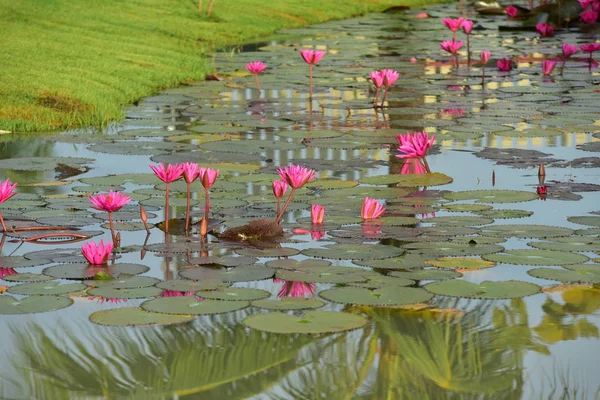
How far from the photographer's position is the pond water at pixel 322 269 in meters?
2.68

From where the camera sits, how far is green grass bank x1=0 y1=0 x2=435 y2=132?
23.8ft

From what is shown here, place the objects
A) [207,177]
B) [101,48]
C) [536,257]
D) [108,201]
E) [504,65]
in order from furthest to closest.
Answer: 1. [504,65]
2. [101,48]
3. [207,177]
4. [108,201]
5. [536,257]

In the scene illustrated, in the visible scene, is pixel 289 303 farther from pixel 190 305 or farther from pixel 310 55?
pixel 310 55

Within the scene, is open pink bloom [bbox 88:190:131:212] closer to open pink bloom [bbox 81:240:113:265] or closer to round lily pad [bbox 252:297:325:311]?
open pink bloom [bbox 81:240:113:265]

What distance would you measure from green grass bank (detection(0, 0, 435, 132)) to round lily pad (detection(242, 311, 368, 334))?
4073 millimetres

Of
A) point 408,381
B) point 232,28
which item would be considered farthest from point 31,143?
point 232,28

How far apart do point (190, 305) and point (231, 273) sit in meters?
0.36

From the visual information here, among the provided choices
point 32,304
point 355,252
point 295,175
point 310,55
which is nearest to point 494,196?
point 295,175

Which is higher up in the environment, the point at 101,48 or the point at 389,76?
the point at 101,48

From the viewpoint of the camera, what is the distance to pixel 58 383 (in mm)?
2615

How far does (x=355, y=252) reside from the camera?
369 cm

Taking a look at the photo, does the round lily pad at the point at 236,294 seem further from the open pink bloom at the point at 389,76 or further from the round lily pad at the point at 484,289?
the open pink bloom at the point at 389,76

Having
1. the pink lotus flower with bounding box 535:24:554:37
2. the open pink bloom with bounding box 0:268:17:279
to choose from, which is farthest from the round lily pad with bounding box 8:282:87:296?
the pink lotus flower with bounding box 535:24:554:37

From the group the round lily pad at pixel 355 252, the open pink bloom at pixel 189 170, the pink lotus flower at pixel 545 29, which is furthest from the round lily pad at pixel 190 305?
the pink lotus flower at pixel 545 29
